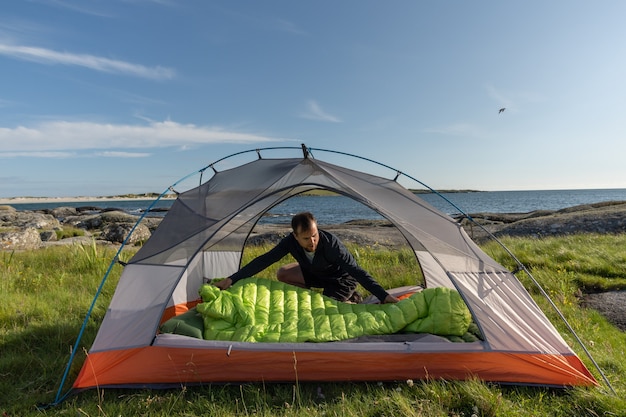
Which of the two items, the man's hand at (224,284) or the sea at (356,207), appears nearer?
the man's hand at (224,284)

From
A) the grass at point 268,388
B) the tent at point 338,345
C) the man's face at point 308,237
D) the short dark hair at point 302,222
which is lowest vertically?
the grass at point 268,388

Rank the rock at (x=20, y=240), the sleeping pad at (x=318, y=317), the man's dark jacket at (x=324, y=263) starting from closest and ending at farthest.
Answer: the sleeping pad at (x=318, y=317)
the man's dark jacket at (x=324, y=263)
the rock at (x=20, y=240)

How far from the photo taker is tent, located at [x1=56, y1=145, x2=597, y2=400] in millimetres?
2873

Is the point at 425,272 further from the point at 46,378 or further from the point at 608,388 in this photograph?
the point at 46,378

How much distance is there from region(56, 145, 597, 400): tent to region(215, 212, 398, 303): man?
548mm

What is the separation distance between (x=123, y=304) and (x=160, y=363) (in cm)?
62

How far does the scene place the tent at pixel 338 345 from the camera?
2873 millimetres

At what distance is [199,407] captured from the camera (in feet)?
8.64

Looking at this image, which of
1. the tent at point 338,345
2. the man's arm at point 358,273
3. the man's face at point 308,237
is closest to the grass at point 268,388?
the tent at point 338,345

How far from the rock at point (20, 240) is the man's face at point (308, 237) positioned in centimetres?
869

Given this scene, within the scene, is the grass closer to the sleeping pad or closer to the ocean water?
the sleeping pad

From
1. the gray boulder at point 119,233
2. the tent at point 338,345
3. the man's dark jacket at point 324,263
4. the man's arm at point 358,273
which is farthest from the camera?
the gray boulder at point 119,233

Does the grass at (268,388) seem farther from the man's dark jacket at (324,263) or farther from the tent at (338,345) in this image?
the man's dark jacket at (324,263)

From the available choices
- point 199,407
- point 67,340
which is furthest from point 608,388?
point 67,340
